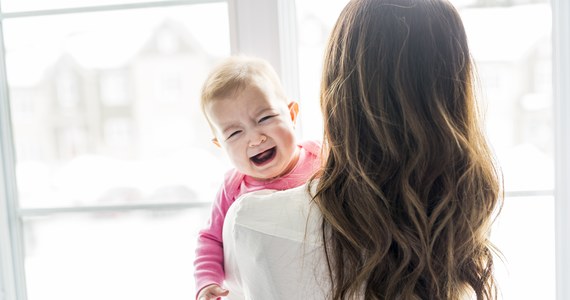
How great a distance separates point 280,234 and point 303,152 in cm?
38

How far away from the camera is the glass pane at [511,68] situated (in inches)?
54.5

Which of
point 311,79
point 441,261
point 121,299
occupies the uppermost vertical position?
point 311,79

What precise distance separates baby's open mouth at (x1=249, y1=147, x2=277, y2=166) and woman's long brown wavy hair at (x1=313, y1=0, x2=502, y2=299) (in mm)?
301

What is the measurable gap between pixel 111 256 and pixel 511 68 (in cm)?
109

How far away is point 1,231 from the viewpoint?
157 cm

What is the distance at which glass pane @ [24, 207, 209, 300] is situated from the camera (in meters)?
1.58

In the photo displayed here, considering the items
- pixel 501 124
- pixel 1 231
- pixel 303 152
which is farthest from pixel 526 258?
pixel 1 231

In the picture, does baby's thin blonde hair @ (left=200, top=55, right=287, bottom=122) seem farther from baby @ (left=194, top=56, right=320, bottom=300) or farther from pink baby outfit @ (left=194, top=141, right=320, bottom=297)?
pink baby outfit @ (left=194, top=141, right=320, bottom=297)

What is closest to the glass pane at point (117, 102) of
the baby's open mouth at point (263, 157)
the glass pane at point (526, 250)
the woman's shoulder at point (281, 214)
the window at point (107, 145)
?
the window at point (107, 145)

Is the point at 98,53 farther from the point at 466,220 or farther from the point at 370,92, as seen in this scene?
the point at 466,220

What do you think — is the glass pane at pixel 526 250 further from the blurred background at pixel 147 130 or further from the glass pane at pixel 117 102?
the glass pane at pixel 117 102

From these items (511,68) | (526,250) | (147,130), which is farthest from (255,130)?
(526,250)

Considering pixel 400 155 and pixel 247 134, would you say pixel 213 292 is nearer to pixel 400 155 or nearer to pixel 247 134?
pixel 247 134

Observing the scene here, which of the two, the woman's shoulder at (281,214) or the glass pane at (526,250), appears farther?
the glass pane at (526,250)
